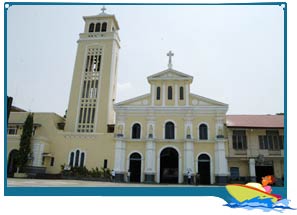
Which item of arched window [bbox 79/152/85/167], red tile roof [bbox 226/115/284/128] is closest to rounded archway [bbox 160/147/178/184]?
red tile roof [bbox 226/115/284/128]

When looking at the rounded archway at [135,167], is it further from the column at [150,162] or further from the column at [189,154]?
the column at [189,154]

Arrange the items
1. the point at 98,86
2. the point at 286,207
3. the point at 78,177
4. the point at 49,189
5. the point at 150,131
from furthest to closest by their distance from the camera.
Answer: the point at 98,86, the point at 150,131, the point at 78,177, the point at 49,189, the point at 286,207

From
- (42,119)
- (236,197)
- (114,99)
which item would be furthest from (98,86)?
(236,197)

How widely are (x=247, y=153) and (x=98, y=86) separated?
10.0 meters

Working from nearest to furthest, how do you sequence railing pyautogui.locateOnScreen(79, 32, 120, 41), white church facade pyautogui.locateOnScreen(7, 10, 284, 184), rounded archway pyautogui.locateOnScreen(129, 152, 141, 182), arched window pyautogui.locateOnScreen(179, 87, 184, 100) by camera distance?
white church facade pyautogui.locateOnScreen(7, 10, 284, 184), rounded archway pyautogui.locateOnScreen(129, 152, 141, 182), arched window pyautogui.locateOnScreen(179, 87, 184, 100), railing pyautogui.locateOnScreen(79, 32, 120, 41)

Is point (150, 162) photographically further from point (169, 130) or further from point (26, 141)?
Result: point (26, 141)

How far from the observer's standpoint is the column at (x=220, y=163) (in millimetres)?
14680

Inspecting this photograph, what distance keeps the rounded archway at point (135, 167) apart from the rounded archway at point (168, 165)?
1287 millimetres

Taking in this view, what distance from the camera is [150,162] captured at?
15.6m

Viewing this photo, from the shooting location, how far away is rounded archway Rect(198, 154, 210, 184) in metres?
14.7

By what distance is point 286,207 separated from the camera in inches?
297

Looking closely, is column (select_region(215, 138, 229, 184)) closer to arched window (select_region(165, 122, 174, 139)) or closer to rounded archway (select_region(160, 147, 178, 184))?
rounded archway (select_region(160, 147, 178, 184))

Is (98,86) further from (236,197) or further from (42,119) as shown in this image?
(236,197)

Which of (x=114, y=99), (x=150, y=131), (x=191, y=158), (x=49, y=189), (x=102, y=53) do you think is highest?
(x=102, y=53)
